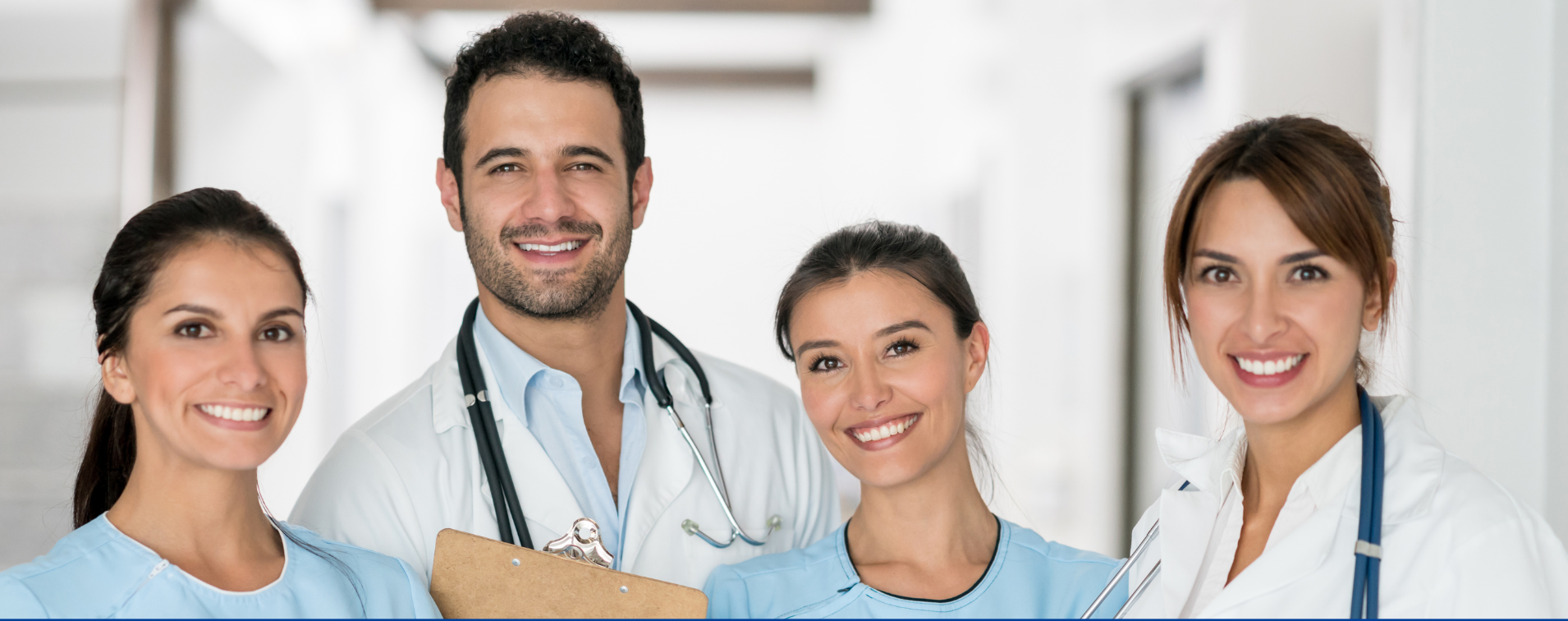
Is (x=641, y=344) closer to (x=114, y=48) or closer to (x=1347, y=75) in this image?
(x=1347, y=75)

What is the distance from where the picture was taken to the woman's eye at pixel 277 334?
1238 millimetres

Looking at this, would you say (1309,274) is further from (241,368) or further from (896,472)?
(241,368)

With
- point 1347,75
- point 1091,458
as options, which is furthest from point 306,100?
point 1347,75

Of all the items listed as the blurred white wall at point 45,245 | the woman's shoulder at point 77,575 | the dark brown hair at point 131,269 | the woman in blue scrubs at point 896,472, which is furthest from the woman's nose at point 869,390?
the blurred white wall at point 45,245

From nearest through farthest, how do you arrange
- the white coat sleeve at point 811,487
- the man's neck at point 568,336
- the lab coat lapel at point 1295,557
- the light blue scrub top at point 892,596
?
1. the lab coat lapel at point 1295,557
2. the light blue scrub top at point 892,596
3. the man's neck at point 568,336
4. the white coat sleeve at point 811,487

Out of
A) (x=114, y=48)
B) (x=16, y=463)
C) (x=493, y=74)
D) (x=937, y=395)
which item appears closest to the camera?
(x=937, y=395)

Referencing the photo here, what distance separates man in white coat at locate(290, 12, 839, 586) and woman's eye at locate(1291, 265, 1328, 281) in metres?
0.87

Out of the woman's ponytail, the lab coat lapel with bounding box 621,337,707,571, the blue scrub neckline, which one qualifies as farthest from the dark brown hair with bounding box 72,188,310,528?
the blue scrub neckline

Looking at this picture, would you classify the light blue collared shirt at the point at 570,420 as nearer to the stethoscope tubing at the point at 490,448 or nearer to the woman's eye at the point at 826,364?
the stethoscope tubing at the point at 490,448

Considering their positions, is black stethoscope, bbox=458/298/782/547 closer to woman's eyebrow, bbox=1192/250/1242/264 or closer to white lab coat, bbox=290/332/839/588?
white lab coat, bbox=290/332/839/588

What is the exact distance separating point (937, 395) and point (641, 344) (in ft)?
1.83

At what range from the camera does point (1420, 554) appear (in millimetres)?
1137

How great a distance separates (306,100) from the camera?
5238 mm

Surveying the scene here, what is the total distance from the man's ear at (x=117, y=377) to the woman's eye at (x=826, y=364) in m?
0.83
